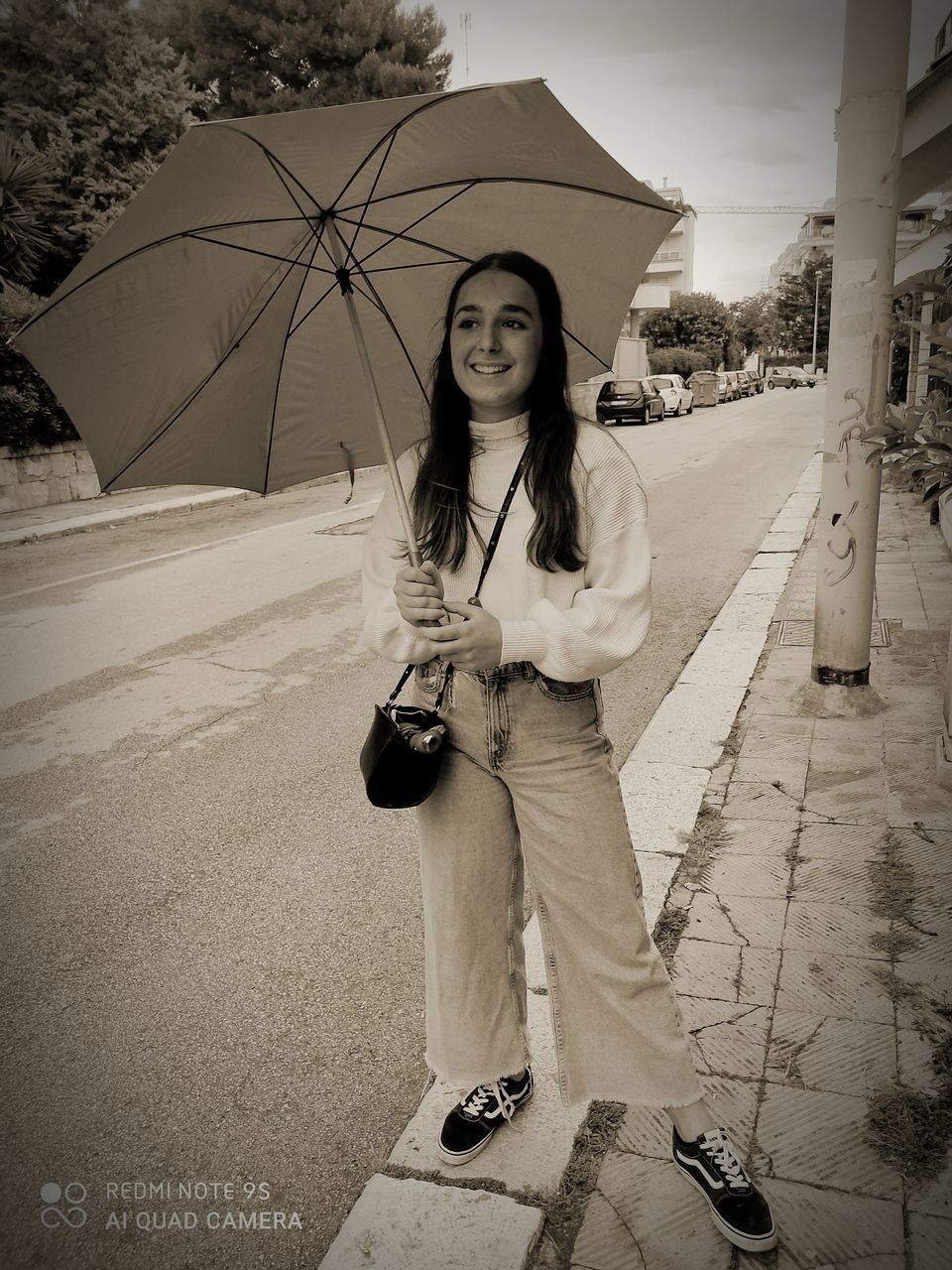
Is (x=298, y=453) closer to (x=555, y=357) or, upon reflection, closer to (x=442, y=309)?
(x=442, y=309)

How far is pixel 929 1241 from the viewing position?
1.85 metres

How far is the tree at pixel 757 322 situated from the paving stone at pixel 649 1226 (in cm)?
7424

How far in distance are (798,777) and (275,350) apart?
9.35 feet

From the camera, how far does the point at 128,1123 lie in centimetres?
235

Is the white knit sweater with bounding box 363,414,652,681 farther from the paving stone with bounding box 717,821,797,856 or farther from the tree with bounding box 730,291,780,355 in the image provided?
the tree with bounding box 730,291,780,355

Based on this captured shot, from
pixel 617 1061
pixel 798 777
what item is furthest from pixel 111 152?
pixel 617 1061

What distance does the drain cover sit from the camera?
5.75 meters

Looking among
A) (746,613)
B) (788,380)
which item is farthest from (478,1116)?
(788,380)

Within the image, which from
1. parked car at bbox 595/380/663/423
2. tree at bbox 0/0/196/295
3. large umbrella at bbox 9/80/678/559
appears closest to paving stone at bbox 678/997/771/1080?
large umbrella at bbox 9/80/678/559

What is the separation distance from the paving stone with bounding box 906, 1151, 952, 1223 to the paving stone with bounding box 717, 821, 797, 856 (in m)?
1.41

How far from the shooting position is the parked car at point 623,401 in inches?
1141

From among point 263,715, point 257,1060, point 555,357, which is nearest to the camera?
point 555,357

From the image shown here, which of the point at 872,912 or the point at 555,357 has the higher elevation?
the point at 555,357

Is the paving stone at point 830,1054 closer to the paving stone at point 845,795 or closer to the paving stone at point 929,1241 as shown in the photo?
the paving stone at point 929,1241
